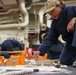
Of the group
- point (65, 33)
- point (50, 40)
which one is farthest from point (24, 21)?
point (65, 33)

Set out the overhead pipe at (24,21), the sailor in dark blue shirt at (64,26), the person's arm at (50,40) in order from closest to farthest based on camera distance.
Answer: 1. the sailor in dark blue shirt at (64,26)
2. the person's arm at (50,40)
3. the overhead pipe at (24,21)

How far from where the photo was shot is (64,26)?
81.3 inches

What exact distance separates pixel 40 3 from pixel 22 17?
74 centimetres

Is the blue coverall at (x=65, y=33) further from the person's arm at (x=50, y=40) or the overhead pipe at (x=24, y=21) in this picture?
the overhead pipe at (x=24, y=21)

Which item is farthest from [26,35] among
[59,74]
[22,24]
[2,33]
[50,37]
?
[59,74]

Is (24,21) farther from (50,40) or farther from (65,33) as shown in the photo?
(65,33)

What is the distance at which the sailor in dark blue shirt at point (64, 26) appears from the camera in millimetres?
1943

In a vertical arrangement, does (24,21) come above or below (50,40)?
below

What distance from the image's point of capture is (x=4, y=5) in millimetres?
6949

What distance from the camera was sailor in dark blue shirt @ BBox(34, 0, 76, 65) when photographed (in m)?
1.94

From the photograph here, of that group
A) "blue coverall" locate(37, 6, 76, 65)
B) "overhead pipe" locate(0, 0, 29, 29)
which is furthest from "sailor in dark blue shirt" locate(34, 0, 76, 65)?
"overhead pipe" locate(0, 0, 29, 29)

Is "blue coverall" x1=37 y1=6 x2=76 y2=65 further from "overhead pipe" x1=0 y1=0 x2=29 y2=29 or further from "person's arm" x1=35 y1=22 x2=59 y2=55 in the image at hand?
"overhead pipe" x1=0 y1=0 x2=29 y2=29

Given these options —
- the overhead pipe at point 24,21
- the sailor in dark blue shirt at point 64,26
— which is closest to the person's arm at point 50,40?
the sailor in dark blue shirt at point 64,26

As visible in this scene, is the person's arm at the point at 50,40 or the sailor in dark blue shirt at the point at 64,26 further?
the person's arm at the point at 50,40
